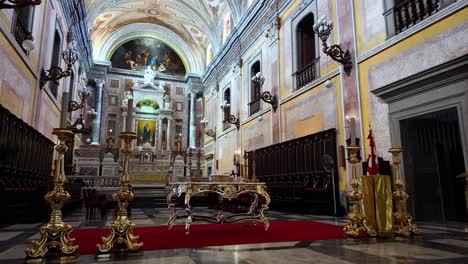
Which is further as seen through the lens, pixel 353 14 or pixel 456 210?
pixel 353 14

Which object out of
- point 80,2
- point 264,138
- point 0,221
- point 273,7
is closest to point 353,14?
point 273,7

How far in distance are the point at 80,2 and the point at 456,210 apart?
1447 centimetres

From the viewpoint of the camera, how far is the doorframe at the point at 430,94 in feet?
16.5

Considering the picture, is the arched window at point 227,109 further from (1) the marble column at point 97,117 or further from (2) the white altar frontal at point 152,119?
(1) the marble column at point 97,117

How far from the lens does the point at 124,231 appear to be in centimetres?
318

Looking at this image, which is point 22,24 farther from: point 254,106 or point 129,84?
point 129,84

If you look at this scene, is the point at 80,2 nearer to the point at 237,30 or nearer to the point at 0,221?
the point at 237,30

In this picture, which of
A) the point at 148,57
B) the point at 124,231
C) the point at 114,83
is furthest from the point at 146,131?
the point at 124,231

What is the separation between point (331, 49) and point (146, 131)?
16.0 metres

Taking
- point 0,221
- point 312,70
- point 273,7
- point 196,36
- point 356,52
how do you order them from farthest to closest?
point 196,36 < point 273,7 < point 312,70 < point 356,52 < point 0,221

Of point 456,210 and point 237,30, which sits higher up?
point 237,30

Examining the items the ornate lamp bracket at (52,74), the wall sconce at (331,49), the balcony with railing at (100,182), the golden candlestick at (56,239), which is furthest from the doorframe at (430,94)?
the balcony with railing at (100,182)

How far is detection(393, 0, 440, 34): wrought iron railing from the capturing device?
587cm

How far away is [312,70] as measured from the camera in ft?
32.0
